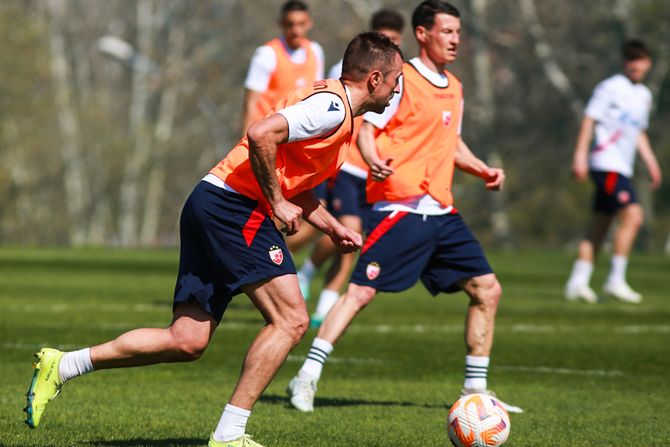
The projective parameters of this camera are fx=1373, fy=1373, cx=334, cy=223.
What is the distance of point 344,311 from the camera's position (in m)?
8.01

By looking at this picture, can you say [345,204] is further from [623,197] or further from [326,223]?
[326,223]

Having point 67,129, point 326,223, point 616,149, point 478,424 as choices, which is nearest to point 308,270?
point 616,149

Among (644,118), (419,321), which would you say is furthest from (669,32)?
(419,321)

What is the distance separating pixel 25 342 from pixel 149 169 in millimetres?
44885

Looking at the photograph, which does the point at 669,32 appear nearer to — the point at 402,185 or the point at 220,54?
the point at 220,54

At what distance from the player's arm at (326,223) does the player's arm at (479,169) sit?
200cm

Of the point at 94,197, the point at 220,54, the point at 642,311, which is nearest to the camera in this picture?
the point at 642,311

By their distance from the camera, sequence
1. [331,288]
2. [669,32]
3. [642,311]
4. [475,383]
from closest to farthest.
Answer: [475,383] < [331,288] < [642,311] < [669,32]

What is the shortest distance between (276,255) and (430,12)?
9.20 ft

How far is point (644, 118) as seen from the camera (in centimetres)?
1522

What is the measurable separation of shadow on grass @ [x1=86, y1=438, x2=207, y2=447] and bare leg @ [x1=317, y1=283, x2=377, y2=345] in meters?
1.67

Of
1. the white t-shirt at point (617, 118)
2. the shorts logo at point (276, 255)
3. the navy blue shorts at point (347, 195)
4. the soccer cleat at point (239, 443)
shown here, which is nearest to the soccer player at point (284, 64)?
the navy blue shorts at point (347, 195)

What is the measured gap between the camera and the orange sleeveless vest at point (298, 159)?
19.7 feet

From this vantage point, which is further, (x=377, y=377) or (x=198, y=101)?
(x=198, y=101)
